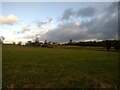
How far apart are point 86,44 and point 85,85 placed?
4691 inches

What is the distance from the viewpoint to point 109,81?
55.3 ft

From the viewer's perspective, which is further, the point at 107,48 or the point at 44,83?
the point at 107,48

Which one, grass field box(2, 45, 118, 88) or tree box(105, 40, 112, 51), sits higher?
tree box(105, 40, 112, 51)

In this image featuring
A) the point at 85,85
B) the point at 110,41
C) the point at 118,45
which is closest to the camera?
the point at 85,85

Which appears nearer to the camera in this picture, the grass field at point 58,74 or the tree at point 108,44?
the grass field at point 58,74

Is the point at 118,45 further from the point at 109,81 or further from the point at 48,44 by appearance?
the point at 109,81

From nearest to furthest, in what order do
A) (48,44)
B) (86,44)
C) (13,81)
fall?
(13,81) → (86,44) → (48,44)

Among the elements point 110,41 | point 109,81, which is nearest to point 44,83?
point 109,81

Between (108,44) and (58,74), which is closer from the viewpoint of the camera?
(58,74)

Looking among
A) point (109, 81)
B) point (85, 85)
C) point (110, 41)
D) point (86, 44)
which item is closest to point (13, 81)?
point (85, 85)

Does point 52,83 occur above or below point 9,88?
below

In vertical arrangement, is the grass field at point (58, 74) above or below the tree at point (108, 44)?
below

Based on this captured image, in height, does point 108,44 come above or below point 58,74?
above

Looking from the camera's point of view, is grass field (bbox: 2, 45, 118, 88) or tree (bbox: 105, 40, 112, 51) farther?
tree (bbox: 105, 40, 112, 51)
